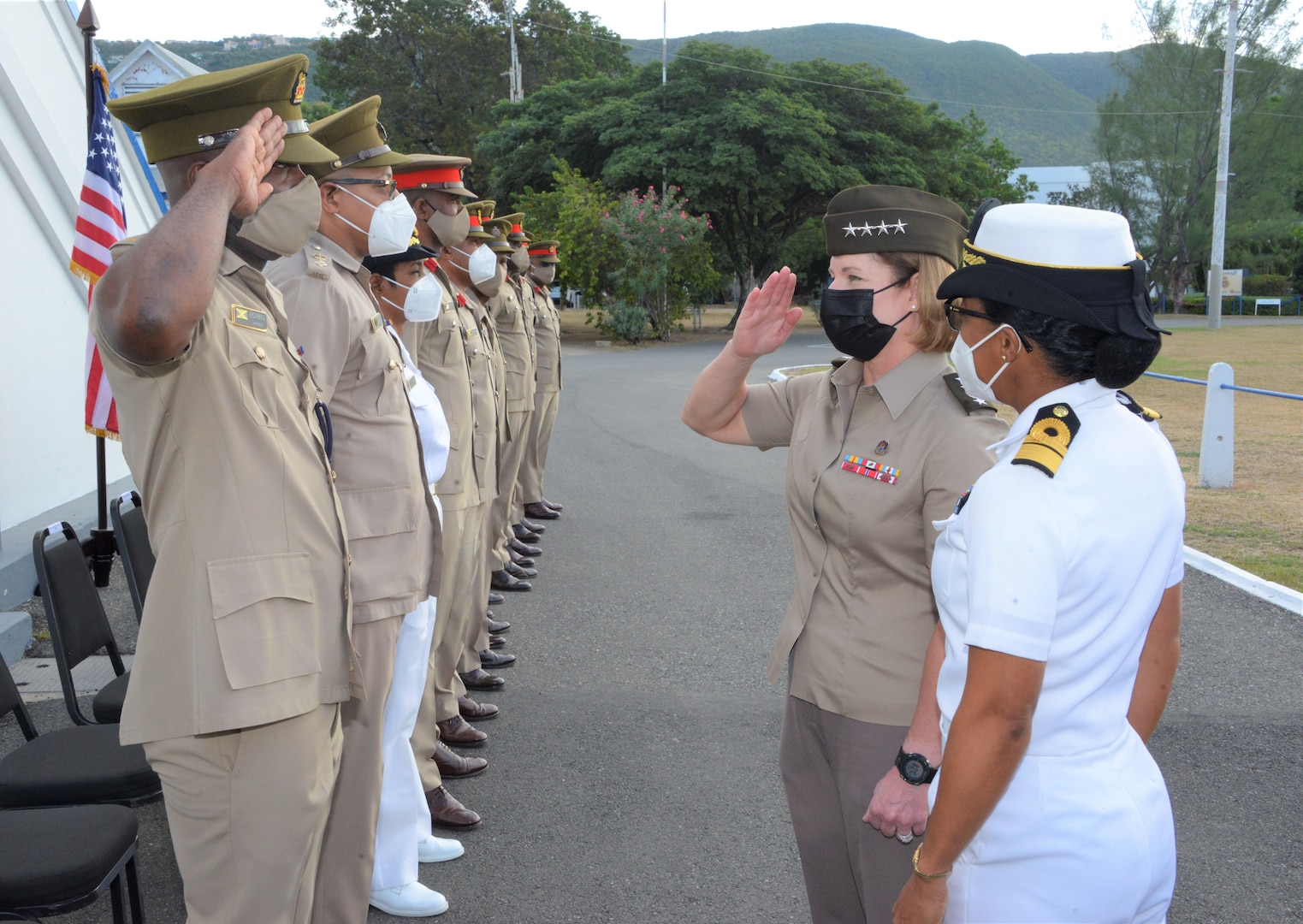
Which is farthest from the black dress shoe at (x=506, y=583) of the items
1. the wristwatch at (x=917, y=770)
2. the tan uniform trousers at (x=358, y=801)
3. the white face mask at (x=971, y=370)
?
the white face mask at (x=971, y=370)

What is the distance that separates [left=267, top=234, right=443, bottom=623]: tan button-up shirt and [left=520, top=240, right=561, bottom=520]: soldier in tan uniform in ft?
17.2

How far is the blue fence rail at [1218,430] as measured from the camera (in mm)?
9094

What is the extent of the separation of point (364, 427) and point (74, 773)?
124cm

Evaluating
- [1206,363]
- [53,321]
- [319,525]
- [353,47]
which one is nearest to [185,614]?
[319,525]

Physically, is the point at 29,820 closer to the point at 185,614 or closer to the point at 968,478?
the point at 185,614

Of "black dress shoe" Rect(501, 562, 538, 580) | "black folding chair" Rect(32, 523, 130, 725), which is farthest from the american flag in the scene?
"black dress shoe" Rect(501, 562, 538, 580)

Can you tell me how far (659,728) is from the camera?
466 cm

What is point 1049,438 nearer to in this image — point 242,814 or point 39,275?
point 242,814

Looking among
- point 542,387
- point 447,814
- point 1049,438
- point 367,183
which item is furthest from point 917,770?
point 542,387

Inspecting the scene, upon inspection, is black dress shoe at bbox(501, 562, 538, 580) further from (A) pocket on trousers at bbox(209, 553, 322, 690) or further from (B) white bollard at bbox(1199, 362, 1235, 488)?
(B) white bollard at bbox(1199, 362, 1235, 488)

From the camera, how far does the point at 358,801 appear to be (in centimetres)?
293

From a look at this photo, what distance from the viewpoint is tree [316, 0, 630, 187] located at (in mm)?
51000

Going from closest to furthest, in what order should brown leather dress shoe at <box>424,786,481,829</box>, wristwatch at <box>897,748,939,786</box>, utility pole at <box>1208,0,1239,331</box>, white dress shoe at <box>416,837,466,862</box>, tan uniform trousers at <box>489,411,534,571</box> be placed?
wristwatch at <box>897,748,939,786</box>
white dress shoe at <box>416,837,466,862</box>
brown leather dress shoe at <box>424,786,481,829</box>
tan uniform trousers at <box>489,411,534,571</box>
utility pole at <box>1208,0,1239,331</box>

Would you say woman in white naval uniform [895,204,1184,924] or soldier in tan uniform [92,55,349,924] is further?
soldier in tan uniform [92,55,349,924]
